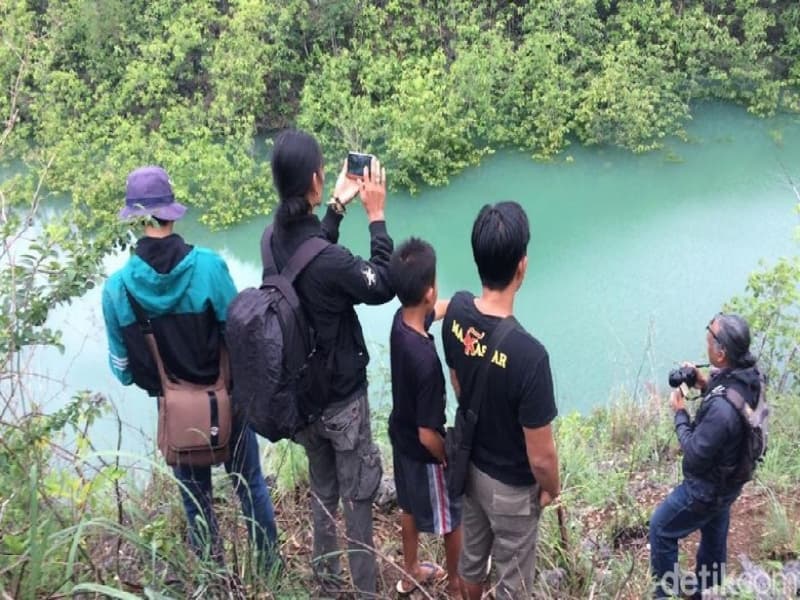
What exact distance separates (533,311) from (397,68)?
442 cm

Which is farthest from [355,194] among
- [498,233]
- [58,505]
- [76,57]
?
[76,57]

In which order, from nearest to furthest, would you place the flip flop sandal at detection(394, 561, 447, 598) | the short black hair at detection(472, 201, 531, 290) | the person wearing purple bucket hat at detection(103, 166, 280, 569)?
1. the short black hair at detection(472, 201, 531, 290)
2. the person wearing purple bucket hat at detection(103, 166, 280, 569)
3. the flip flop sandal at detection(394, 561, 447, 598)

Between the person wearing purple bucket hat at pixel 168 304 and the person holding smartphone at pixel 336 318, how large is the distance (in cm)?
18

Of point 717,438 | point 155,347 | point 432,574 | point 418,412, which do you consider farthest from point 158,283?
point 717,438

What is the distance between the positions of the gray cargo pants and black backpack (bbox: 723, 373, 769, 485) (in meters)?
0.95

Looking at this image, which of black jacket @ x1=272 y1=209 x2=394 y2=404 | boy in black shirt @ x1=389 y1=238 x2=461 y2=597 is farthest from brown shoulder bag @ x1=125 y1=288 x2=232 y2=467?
boy in black shirt @ x1=389 y1=238 x2=461 y2=597

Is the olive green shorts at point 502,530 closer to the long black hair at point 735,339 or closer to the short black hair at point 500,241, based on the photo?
the short black hair at point 500,241

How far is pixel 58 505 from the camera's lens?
152 cm

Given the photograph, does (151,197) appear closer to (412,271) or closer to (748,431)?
(412,271)

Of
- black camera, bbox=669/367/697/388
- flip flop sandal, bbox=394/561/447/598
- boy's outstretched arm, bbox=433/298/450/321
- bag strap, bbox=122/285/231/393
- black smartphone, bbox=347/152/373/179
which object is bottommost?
flip flop sandal, bbox=394/561/447/598

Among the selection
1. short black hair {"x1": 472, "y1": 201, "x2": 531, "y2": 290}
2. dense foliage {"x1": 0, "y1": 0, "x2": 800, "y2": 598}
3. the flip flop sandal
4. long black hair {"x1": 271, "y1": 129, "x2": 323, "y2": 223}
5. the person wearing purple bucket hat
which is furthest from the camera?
dense foliage {"x1": 0, "y1": 0, "x2": 800, "y2": 598}

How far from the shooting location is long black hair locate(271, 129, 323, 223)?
5.45 ft

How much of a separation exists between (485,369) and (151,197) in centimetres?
92

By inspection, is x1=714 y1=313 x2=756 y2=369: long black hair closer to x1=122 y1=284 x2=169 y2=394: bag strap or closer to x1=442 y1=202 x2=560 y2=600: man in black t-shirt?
x1=442 y1=202 x2=560 y2=600: man in black t-shirt
